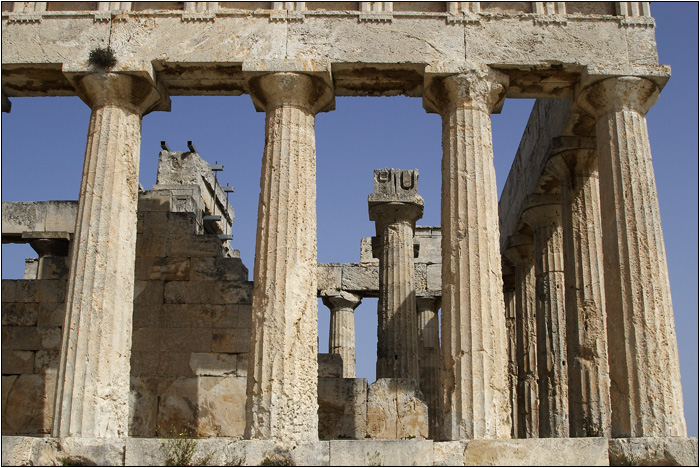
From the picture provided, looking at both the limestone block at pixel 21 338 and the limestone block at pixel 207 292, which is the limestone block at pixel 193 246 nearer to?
the limestone block at pixel 207 292

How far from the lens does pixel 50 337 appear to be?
762 inches

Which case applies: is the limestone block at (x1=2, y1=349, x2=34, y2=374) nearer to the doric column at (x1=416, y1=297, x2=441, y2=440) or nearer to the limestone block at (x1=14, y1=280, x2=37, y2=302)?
the limestone block at (x1=14, y1=280, x2=37, y2=302)

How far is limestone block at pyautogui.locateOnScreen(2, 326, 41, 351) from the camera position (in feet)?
63.7

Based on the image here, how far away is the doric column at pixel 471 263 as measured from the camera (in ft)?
46.5

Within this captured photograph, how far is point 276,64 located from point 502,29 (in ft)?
13.7

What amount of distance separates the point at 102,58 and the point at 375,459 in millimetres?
8586

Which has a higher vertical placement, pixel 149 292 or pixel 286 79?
pixel 286 79

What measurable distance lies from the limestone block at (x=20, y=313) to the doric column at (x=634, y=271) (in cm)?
1225

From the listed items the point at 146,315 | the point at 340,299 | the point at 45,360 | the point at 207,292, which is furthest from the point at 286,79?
the point at 340,299

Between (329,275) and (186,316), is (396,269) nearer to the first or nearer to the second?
(186,316)

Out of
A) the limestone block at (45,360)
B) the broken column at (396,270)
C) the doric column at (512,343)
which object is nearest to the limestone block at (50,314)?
the limestone block at (45,360)

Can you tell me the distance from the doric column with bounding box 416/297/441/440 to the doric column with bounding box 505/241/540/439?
9.79 feet

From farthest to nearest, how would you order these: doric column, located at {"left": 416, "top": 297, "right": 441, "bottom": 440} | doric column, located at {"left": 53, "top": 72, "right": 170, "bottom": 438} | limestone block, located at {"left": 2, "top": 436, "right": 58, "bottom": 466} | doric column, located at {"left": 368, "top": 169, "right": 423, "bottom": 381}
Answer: doric column, located at {"left": 416, "top": 297, "right": 441, "bottom": 440}
doric column, located at {"left": 368, "top": 169, "right": 423, "bottom": 381}
doric column, located at {"left": 53, "top": 72, "right": 170, "bottom": 438}
limestone block, located at {"left": 2, "top": 436, "right": 58, "bottom": 466}

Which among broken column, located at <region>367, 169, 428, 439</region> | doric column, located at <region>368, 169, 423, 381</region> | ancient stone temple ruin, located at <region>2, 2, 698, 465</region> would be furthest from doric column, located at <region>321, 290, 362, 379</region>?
ancient stone temple ruin, located at <region>2, 2, 698, 465</region>
